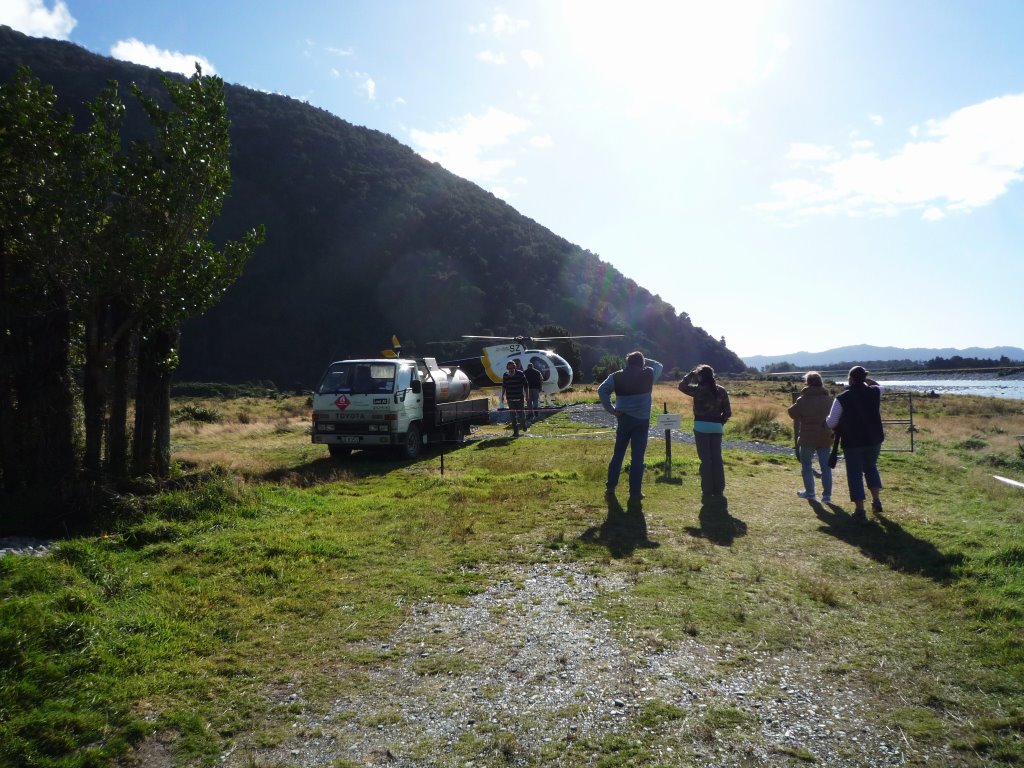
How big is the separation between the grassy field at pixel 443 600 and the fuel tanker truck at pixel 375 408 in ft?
11.4

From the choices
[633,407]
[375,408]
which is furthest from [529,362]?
[633,407]

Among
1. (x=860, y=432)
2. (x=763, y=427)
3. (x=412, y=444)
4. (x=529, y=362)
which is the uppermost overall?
(x=529, y=362)

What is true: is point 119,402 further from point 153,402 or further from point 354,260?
point 354,260

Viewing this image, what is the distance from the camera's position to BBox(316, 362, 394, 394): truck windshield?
45.6ft

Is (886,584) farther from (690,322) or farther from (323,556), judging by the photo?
(690,322)

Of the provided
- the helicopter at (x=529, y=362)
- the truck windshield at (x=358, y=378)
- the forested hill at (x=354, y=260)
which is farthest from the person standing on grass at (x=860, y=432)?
the forested hill at (x=354, y=260)

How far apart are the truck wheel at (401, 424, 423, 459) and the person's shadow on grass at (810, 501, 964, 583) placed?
26.7 ft

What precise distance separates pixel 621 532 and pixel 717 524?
130cm

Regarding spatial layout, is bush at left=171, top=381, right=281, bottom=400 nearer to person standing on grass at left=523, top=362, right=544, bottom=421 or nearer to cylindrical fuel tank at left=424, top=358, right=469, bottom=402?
person standing on grass at left=523, top=362, right=544, bottom=421

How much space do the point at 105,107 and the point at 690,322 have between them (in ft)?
341

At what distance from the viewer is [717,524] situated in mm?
7957

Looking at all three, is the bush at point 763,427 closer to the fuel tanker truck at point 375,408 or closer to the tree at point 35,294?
the fuel tanker truck at point 375,408

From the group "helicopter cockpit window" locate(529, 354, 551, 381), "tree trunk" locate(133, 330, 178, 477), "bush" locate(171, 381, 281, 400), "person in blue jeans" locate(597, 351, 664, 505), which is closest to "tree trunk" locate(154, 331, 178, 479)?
"tree trunk" locate(133, 330, 178, 477)

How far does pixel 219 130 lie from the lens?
9281 millimetres
